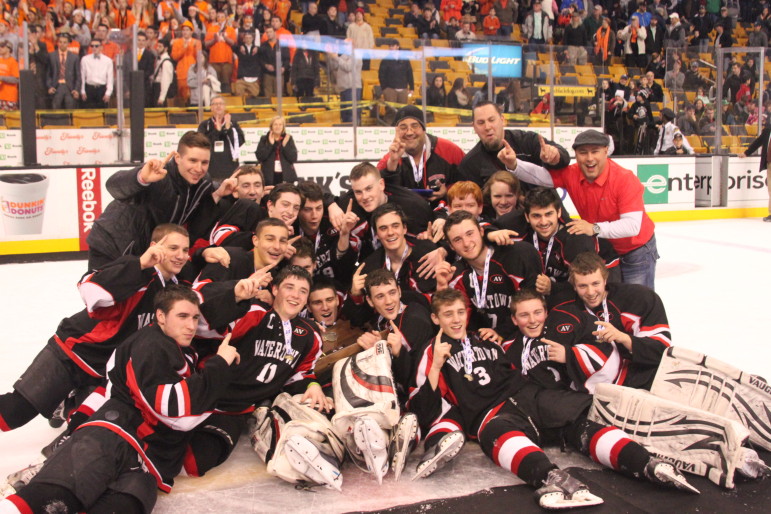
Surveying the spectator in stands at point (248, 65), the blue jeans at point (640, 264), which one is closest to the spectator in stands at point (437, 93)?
the spectator in stands at point (248, 65)

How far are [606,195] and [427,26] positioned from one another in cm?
1099

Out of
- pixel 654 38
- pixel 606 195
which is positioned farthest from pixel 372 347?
pixel 654 38

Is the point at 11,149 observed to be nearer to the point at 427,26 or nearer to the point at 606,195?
the point at 606,195

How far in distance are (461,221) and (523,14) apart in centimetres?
1389

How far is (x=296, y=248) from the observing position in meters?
4.00

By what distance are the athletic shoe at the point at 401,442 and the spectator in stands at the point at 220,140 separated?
5994 millimetres

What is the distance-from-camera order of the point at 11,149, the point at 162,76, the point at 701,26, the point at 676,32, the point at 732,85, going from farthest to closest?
the point at 701,26 < the point at 676,32 < the point at 732,85 < the point at 162,76 < the point at 11,149

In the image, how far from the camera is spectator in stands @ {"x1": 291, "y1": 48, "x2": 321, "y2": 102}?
32.6 ft

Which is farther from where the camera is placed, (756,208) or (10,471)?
(756,208)

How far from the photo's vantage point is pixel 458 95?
35.4 ft

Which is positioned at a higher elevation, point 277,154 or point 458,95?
point 458,95

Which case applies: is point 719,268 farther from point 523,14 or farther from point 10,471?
point 523,14

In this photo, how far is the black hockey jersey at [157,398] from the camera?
2922mm

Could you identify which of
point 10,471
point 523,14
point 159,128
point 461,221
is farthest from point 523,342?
point 523,14
